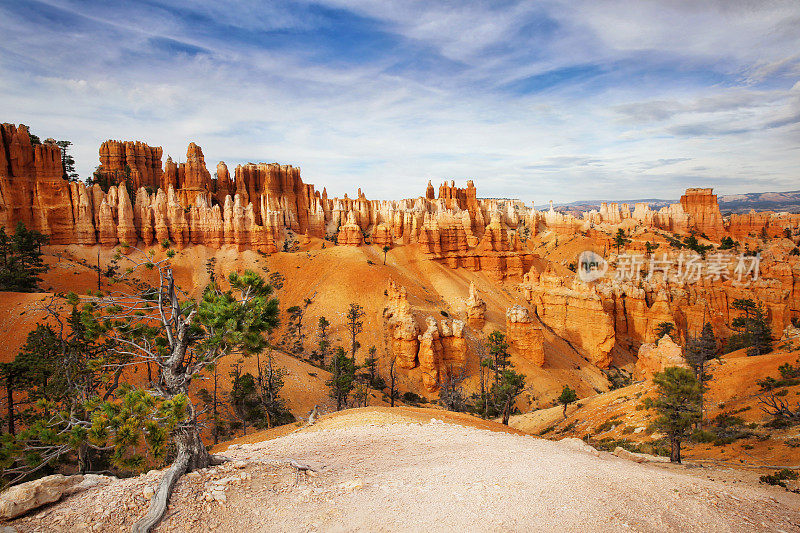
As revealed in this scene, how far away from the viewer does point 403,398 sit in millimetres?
41344

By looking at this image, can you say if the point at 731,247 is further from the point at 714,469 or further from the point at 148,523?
the point at 148,523

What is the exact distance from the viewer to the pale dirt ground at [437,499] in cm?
803

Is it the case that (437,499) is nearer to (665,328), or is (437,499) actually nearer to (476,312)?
(476,312)

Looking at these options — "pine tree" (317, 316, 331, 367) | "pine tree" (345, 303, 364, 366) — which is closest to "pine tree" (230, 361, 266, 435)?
"pine tree" (317, 316, 331, 367)

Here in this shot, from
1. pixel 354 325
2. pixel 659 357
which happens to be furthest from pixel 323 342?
pixel 659 357

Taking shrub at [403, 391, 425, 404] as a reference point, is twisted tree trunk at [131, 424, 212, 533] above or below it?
above

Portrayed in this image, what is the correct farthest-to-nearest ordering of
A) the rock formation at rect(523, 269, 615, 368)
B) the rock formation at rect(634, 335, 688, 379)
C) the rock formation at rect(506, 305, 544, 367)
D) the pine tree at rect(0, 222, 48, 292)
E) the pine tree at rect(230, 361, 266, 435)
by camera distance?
1. the rock formation at rect(523, 269, 615, 368)
2. the rock formation at rect(506, 305, 544, 367)
3. the pine tree at rect(0, 222, 48, 292)
4. the rock formation at rect(634, 335, 688, 379)
5. the pine tree at rect(230, 361, 266, 435)

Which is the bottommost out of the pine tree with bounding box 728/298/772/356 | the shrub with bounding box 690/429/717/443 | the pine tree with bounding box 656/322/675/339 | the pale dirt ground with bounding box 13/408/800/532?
the pine tree with bounding box 656/322/675/339

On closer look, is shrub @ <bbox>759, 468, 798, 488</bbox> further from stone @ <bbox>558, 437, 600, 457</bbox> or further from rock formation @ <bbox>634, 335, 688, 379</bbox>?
rock formation @ <bbox>634, 335, 688, 379</bbox>

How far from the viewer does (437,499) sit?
9180 mm

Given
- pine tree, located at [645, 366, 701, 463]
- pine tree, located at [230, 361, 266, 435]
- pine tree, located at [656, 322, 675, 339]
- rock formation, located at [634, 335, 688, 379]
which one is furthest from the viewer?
pine tree, located at [656, 322, 675, 339]

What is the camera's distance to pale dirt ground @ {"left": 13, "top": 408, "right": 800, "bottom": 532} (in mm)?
8031

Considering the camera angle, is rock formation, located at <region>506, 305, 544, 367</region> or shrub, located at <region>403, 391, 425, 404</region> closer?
shrub, located at <region>403, 391, 425, 404</region>

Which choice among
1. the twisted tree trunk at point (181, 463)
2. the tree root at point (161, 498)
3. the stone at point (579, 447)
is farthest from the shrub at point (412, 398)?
the tree root at point (161, 498)
